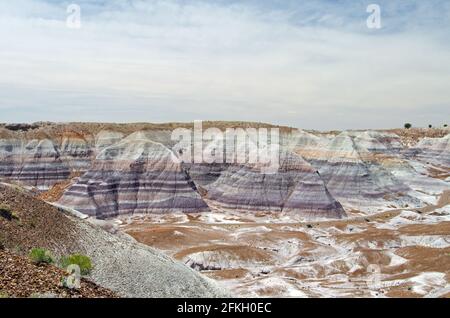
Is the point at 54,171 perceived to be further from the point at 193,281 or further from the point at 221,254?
the point at 193,281

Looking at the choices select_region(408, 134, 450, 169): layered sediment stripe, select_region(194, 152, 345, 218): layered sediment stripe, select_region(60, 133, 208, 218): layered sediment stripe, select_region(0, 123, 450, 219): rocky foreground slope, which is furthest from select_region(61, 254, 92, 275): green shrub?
select_region(408, 134, 450, 169): layered sediment stripe

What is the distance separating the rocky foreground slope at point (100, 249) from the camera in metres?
16.9

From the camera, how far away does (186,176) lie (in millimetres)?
76875

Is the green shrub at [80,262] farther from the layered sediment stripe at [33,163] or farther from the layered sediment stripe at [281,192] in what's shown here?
the layered sediment stripe at [33,163]

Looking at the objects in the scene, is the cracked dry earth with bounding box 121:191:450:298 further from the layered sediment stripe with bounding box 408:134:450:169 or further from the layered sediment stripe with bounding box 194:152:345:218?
the layered sediment stripe with bounding box 408:134:450:169

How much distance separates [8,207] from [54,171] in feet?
241

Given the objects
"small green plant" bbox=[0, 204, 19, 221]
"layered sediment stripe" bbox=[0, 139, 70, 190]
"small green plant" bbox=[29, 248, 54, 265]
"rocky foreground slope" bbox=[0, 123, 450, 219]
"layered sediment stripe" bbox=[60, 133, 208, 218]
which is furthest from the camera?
"layered sediment stripe" bbox=[0, 139, 70, 190]

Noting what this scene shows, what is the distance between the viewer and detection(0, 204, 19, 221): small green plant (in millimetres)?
17794

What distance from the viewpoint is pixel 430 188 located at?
100000mm

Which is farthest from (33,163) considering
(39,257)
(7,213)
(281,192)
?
(39,257)

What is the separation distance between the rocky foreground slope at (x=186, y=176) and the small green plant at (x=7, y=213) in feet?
168

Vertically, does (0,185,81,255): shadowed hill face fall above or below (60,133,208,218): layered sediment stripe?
above

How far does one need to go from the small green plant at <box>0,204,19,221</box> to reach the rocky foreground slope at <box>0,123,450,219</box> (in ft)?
168
